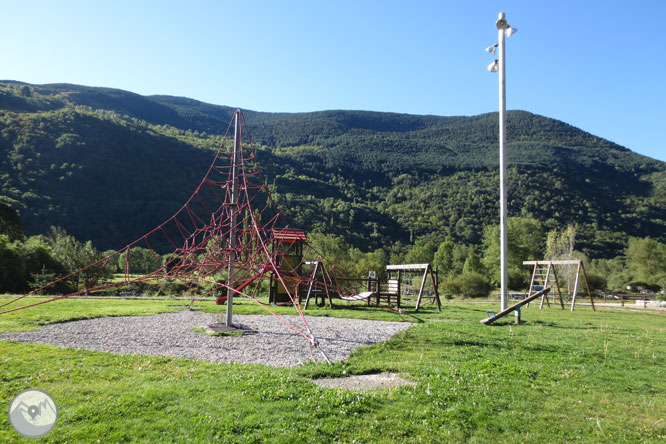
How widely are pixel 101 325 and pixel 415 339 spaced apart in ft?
25.7

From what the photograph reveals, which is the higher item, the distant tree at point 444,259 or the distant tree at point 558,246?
the distant tree at point 558,246

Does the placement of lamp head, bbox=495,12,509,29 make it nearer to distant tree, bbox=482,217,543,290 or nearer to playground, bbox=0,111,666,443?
playground, bbox=0,111,666,443

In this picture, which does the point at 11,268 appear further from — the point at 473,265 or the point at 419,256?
the point at 419,256

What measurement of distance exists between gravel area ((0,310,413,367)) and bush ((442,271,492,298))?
71.1 feet

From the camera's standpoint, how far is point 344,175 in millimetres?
146875

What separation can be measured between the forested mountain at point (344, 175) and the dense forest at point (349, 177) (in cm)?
43

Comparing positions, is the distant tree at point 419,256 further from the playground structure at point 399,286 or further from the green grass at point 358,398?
the green grass at point 358,398

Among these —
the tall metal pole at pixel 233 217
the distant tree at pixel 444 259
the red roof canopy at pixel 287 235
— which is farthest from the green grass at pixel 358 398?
the distant tree at pixel 444 259

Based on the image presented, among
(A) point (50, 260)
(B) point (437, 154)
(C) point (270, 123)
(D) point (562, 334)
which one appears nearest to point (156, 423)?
(D) point (562, 334)

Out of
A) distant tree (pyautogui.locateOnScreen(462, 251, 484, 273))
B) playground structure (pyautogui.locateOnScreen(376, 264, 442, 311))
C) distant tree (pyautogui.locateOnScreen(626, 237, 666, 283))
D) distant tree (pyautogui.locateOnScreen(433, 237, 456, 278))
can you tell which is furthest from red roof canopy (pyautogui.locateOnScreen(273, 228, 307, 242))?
distant tree (pyautogui.locateOnScreen(626, 237, 666, 283))

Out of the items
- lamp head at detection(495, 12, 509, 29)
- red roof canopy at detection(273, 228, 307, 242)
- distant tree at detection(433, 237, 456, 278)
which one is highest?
lamp head at detection(495, 12, 509, 29)

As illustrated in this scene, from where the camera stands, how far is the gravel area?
732 cm

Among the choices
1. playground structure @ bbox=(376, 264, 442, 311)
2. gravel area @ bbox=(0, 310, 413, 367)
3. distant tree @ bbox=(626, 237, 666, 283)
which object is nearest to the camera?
gravel area @ bbox=(0, 310, 413, 367)

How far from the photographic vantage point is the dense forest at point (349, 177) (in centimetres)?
8562
